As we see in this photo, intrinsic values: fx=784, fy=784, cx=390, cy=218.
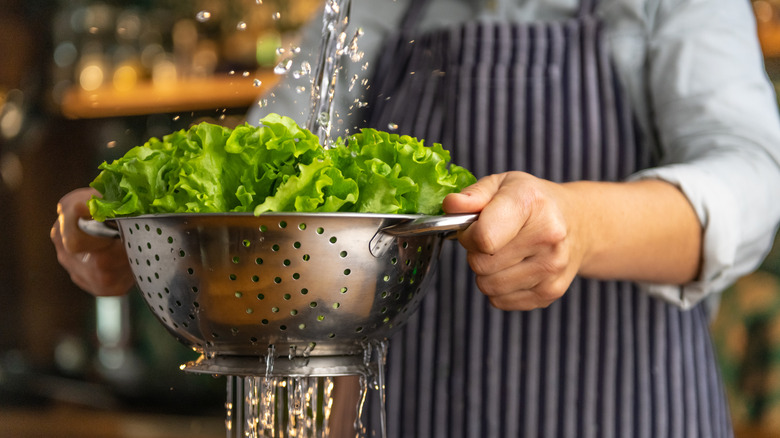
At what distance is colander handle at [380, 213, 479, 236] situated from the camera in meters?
0.51

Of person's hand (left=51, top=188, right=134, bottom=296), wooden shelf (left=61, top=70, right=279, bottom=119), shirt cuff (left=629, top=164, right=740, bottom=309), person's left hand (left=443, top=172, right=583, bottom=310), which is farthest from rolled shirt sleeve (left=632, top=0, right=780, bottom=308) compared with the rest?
wooden shelf (left=61, top=70, right=279, bottom=119)

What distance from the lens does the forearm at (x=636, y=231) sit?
2.25 feet

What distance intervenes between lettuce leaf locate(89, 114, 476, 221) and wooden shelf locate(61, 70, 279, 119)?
1499 mm

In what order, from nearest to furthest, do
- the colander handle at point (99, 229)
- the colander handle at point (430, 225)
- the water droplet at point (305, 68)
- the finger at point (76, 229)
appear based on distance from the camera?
1. the colander handle at point (430, 225)
2. the colander handle at point (99, 229)
3. the finger at point (76, 229)
4. the water droplet at point (305, 68)

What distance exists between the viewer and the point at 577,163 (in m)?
1.00

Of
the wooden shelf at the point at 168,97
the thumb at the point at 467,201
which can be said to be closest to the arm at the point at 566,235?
the thumb at the point at 467,201

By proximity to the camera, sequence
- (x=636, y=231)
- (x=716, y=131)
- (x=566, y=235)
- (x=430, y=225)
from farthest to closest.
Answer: (x=716, y=131)
(x=636, y=231)
(x=566, y=235)
(x=430, y=225)

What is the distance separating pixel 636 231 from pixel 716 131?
0.22 m

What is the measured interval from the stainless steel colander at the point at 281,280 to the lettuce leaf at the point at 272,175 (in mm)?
26

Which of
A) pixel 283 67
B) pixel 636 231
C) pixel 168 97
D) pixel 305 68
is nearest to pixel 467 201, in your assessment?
pixel 636 231

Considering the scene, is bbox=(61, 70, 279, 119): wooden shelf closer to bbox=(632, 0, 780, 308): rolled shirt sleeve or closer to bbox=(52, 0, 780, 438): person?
bbox=(52, 0, 780, 438): person

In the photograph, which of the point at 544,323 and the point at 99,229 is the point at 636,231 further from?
the point at 99,229

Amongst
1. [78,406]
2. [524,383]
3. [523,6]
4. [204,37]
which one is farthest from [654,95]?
[78,406]

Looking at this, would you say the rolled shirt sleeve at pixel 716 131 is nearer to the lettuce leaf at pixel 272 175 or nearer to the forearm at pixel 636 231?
the forearm at pixel 636 231
